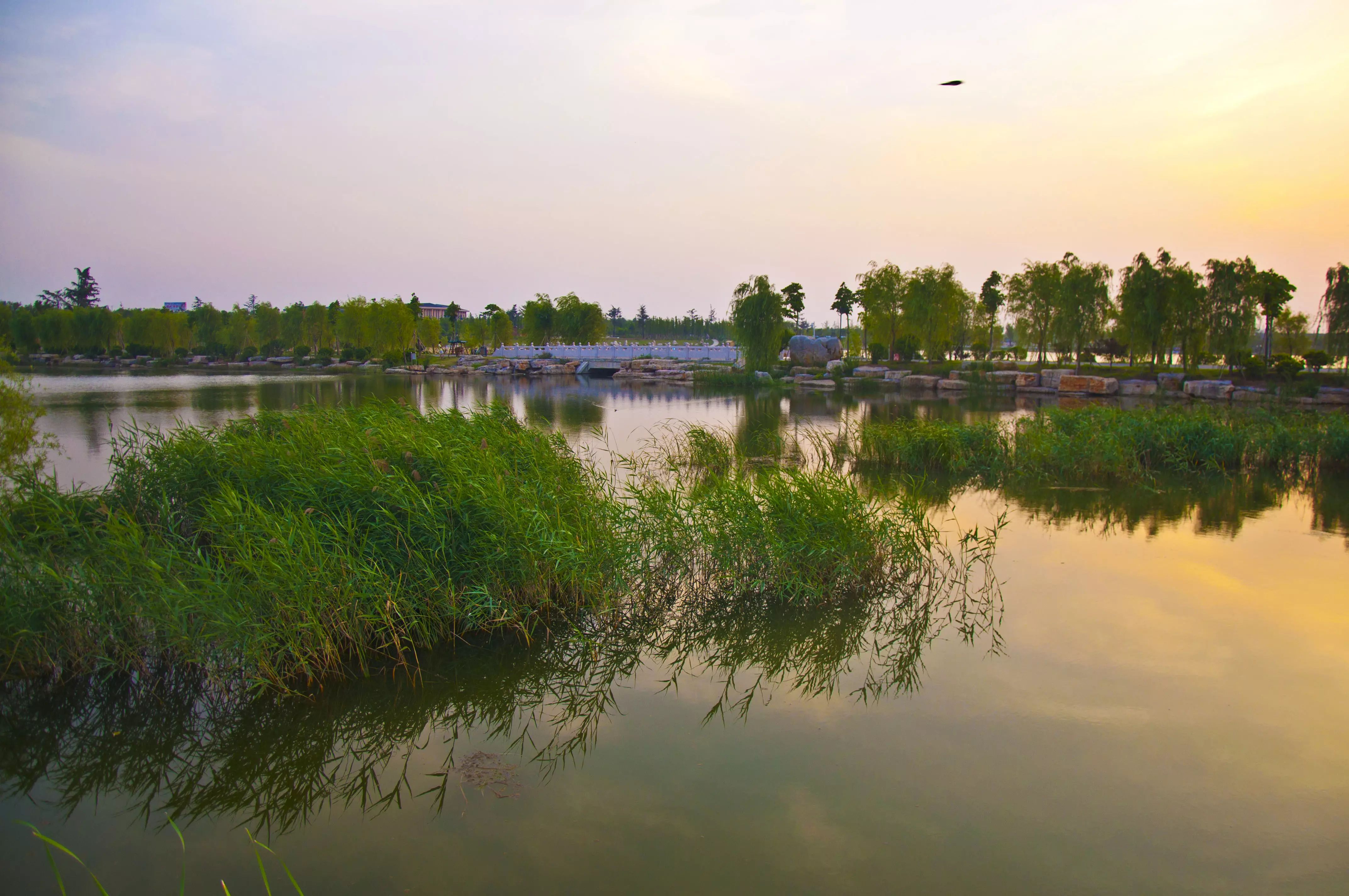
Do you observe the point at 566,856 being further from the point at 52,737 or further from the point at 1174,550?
the point at 1174,550

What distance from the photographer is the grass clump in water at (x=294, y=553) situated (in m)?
4.84

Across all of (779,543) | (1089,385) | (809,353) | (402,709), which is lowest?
(402,709)

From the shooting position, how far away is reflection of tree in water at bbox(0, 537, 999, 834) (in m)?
4.10

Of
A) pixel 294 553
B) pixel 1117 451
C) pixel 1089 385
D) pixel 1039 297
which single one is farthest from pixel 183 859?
pixel 1039 297

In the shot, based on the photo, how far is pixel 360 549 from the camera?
5.49 meters

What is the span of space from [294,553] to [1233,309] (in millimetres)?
37751

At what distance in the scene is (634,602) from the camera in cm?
659

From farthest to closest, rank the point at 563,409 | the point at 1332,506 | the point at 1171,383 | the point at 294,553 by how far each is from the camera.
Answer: the point at 1171,383 < the point at 563,409 < the point at 1332,506 < the point at 294,553

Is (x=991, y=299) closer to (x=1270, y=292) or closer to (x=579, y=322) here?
(x=1270, y=292)

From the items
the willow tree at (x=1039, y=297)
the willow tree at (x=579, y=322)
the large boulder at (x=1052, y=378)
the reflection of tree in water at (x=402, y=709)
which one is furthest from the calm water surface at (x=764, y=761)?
the willow tree at (x=579, y=322)

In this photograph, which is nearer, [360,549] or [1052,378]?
[360,549]

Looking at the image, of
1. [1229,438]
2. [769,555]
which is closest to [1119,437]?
[1229,438]

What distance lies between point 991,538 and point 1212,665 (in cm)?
297

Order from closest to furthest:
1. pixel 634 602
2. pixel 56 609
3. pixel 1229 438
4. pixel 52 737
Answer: pixel 52 737, pixel 56 609, pixel 634 602, pixel 1229 438
